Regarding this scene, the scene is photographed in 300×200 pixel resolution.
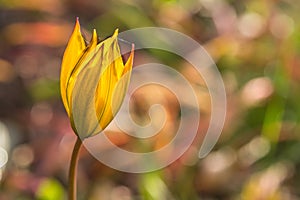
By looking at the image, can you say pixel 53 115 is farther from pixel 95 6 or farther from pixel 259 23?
pixel 259 23

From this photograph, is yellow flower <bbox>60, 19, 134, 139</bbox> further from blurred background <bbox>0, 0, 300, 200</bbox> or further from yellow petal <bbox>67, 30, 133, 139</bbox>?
blurred background <bbox>0, 0, 300, 200</bbox>

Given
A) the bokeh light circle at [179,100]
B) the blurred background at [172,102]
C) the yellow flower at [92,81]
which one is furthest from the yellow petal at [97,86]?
the bokeh light circle at [179,100]

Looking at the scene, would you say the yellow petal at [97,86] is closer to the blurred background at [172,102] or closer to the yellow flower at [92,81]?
the yellow flower at [92,81]

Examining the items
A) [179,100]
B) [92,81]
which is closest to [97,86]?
[92,81]

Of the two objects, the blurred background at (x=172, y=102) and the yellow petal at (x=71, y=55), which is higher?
the yellow petal at (x=71, y=55)

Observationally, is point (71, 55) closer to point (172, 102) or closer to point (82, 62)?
point (82, 62)

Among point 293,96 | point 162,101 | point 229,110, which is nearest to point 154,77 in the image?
point 162,101
